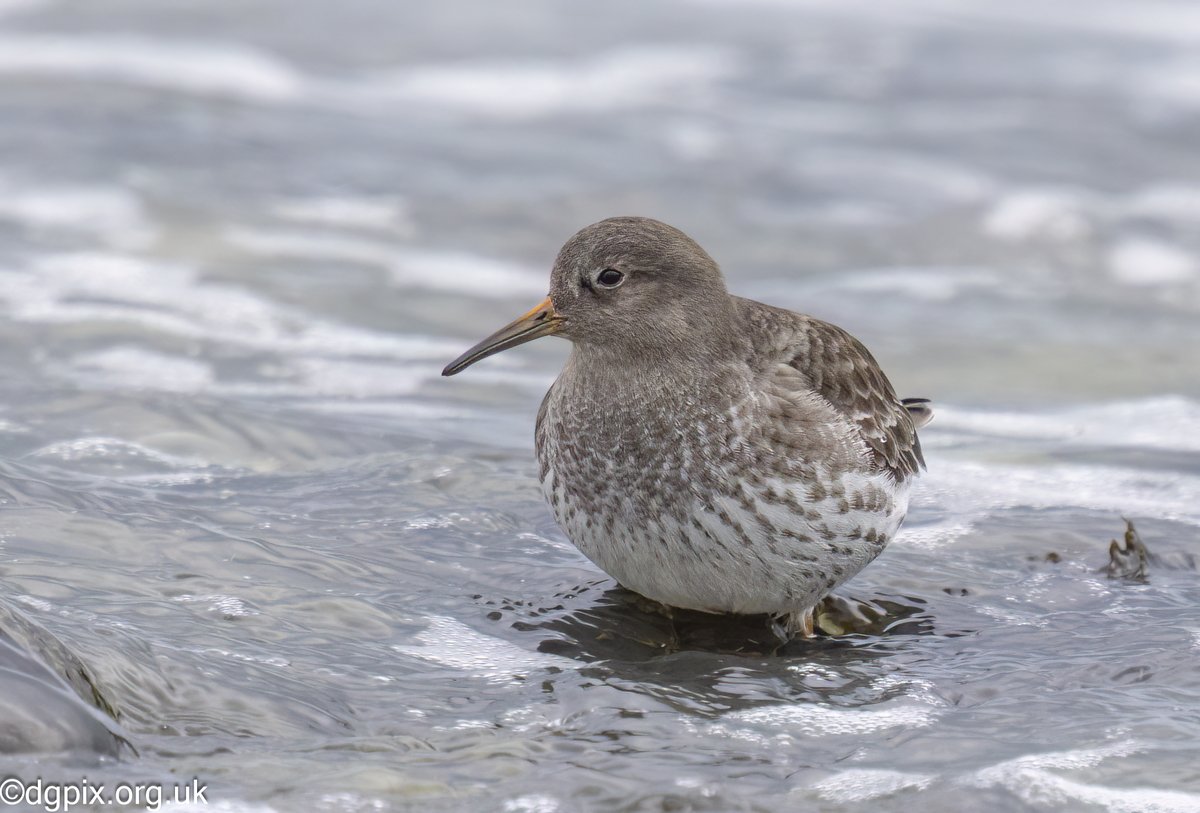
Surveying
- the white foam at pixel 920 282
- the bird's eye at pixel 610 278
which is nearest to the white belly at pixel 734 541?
the bird's eye at pixel 610 278

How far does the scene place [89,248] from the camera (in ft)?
35.8

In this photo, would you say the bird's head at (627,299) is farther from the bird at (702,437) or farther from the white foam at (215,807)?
the white foam at (215,807)

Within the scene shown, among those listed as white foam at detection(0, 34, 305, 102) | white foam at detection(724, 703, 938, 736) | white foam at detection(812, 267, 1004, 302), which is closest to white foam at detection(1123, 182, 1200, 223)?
white foam at detection(812, 267, 1004, 302)

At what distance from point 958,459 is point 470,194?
5681mm

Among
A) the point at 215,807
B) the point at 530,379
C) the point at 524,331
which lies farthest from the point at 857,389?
the point at 530,379

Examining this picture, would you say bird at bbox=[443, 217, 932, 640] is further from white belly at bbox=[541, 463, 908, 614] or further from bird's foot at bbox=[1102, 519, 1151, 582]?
bird's foot at bbox=[1102, 519, 1151, 582]

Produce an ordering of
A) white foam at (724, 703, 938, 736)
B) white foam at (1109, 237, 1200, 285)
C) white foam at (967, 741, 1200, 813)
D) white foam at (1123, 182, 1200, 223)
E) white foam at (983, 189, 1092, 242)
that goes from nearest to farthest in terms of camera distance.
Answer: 1. white foam at (967, 741, 1200, 813)
2. white foam at (724, 703, 938, 736)
3. white foam at (1109, 237, 1200, 285)
4. white foam at (983, 189, 1092, 242)
5. white foam at (1123, 182, 1200, 223)

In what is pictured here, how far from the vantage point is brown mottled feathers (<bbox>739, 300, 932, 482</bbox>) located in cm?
600

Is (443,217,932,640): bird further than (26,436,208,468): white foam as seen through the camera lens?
No

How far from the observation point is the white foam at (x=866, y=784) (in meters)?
4.48

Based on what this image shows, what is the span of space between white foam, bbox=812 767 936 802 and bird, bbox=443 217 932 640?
1071mm

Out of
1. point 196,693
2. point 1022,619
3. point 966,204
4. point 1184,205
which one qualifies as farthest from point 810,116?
point 196,693

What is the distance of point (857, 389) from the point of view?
6.14m

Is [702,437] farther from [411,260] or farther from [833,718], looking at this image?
[411,260]
